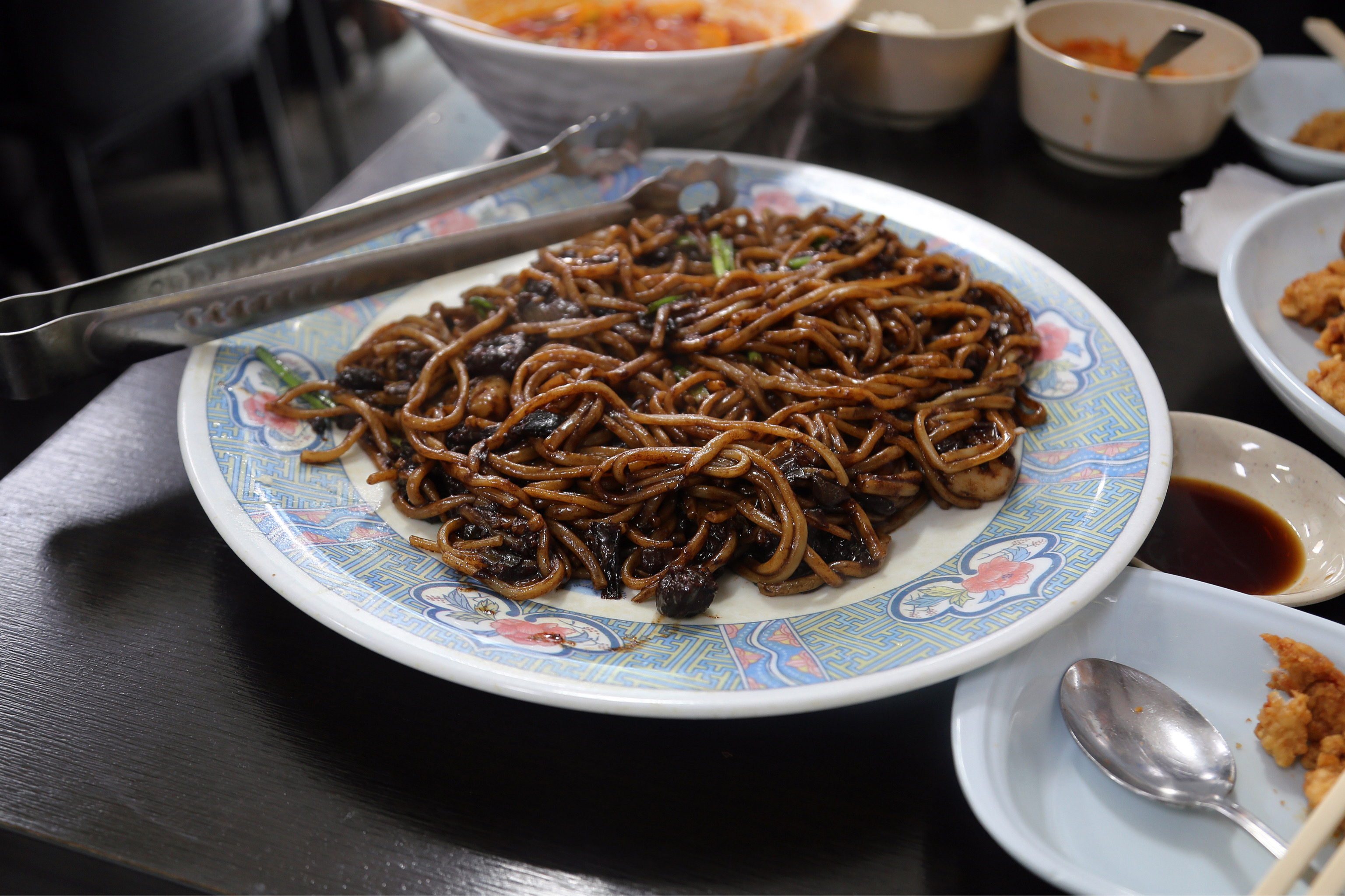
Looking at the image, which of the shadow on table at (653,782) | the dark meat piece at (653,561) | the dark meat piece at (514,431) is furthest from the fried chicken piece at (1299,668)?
the dark meat piece at (514,431)

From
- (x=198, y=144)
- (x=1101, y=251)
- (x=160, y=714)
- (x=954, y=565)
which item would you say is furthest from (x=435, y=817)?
(x=198, y=144)

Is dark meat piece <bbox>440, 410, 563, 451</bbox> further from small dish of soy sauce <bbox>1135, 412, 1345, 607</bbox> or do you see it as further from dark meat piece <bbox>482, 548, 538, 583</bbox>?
small dish of soy sauce <bbox>1135, 412, 1345, 607</bbox>

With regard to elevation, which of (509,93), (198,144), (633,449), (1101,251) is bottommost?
(198,144)

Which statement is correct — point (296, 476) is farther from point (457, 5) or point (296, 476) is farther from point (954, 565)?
point (457, 5)

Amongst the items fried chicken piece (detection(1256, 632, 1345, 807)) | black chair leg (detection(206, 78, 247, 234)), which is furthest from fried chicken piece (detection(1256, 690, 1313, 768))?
black chair leg (detection(206, 78, 247, 234))

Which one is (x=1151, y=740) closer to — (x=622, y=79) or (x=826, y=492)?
(x=826, y=492)

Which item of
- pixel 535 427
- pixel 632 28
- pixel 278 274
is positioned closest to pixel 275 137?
pixel 632 28
